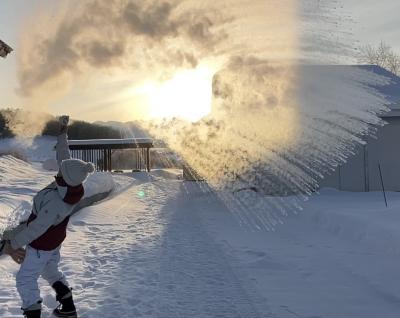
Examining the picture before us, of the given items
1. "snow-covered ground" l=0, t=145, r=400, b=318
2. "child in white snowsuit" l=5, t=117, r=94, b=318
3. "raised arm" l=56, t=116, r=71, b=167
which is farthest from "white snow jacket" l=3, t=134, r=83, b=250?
"raised arm" l=56, t=116, r=71, b=167

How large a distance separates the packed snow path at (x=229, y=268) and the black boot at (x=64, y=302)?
0.28m

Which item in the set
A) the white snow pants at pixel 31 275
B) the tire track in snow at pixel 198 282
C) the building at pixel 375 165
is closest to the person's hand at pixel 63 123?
the white snow pants at pixel 31 275

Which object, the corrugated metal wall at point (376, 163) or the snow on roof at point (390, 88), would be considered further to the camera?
the corrugated metal wall at point (376, 163)

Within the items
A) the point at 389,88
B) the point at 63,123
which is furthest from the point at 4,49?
the point at 389,88

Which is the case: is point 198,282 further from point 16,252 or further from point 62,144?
point 16,252

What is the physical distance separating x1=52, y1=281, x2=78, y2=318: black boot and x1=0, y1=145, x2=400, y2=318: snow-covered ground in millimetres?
257

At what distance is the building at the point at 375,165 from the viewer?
16.2 meters

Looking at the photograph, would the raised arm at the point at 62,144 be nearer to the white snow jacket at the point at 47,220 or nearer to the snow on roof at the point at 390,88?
the white snow jacket at the point at 47,220

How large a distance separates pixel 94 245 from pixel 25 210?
1.93m

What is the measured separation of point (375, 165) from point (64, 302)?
14176 mm

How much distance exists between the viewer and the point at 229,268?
6355 mm

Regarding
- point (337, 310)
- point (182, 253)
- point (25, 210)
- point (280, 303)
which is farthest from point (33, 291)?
point (25, 210)

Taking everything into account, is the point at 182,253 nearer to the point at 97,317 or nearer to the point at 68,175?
the point at 97,317

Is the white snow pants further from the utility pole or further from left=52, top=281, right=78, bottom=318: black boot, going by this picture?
the utility pole
